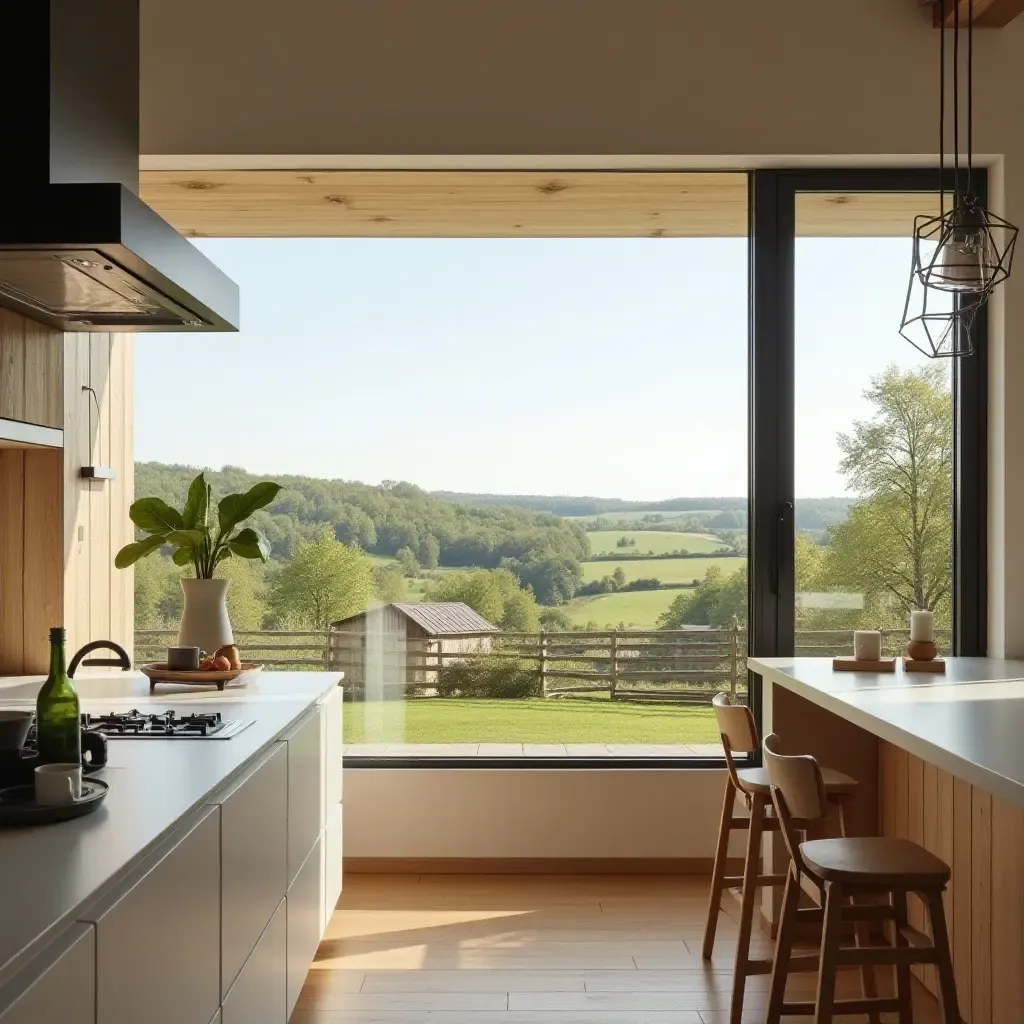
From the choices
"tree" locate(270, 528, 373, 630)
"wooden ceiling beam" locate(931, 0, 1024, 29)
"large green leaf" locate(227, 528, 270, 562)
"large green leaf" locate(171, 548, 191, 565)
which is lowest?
"tree" locate(270, 528, 373, 630)

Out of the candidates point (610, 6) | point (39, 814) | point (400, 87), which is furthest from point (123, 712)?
point (610, 6)

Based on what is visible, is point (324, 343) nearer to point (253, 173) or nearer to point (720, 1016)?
point (253, 173)

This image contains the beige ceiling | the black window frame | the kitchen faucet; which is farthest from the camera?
the beige ceiling

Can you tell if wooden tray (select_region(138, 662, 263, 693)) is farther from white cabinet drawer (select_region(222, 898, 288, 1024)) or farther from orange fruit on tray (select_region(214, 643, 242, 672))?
white cabinet drawer (select_region(222, 898, 288, 1024))

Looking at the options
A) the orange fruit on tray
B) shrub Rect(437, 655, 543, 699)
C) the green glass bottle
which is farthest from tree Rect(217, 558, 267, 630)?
the green glass bottle

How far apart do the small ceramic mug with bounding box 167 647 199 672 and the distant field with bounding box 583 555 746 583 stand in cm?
173

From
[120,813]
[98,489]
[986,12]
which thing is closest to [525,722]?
[98,489]

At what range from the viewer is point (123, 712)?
2.93m

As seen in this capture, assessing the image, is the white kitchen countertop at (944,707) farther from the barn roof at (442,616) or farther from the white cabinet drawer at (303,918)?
the white cabinet drawer at (303,918)

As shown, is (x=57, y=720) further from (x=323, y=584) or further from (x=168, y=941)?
(x=323, y=584)

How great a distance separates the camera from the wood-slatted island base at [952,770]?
2.37 meters

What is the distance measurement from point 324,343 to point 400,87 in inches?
41.3

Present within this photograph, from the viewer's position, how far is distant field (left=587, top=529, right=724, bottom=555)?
4.60 metres

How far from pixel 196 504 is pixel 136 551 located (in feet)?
0.81
